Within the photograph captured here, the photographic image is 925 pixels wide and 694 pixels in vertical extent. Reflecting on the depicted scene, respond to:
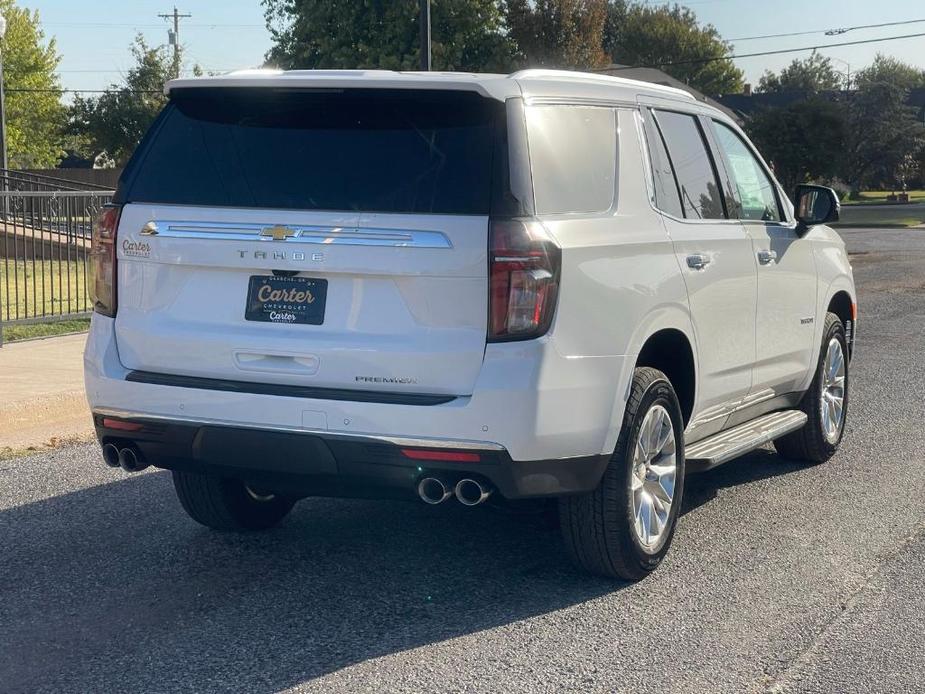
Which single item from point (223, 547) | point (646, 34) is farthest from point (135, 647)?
point (646, 34)

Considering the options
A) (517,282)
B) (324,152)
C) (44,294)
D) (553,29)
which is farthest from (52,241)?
(553,29)

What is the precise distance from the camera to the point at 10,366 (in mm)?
10422

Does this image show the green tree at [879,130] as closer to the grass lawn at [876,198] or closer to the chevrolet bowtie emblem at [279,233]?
the grass lawn at [876,198]

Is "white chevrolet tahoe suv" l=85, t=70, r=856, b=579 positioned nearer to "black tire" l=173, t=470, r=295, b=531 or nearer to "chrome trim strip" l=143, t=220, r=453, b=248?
"chrome trim strip" l=143, t=220, r=453, b=248

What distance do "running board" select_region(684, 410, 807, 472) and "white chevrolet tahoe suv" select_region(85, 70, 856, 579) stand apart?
Result: 0.36 metres

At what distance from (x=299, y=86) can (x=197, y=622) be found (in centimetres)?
203

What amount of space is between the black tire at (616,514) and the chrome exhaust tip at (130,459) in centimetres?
167

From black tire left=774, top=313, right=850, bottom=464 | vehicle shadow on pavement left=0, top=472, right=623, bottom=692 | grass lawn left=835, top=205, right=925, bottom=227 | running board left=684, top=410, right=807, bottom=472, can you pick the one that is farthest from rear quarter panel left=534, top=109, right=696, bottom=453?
grass lawn left=835, top=205, right=925, bottom=227

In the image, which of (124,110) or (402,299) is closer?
(402,299)

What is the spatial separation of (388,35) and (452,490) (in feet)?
147

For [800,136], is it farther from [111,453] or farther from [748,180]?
[111,453]

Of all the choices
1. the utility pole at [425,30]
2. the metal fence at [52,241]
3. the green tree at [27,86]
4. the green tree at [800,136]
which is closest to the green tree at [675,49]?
the green tree at [800,136]

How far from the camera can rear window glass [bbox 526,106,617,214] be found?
15.7ft

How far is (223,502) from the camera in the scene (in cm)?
577
